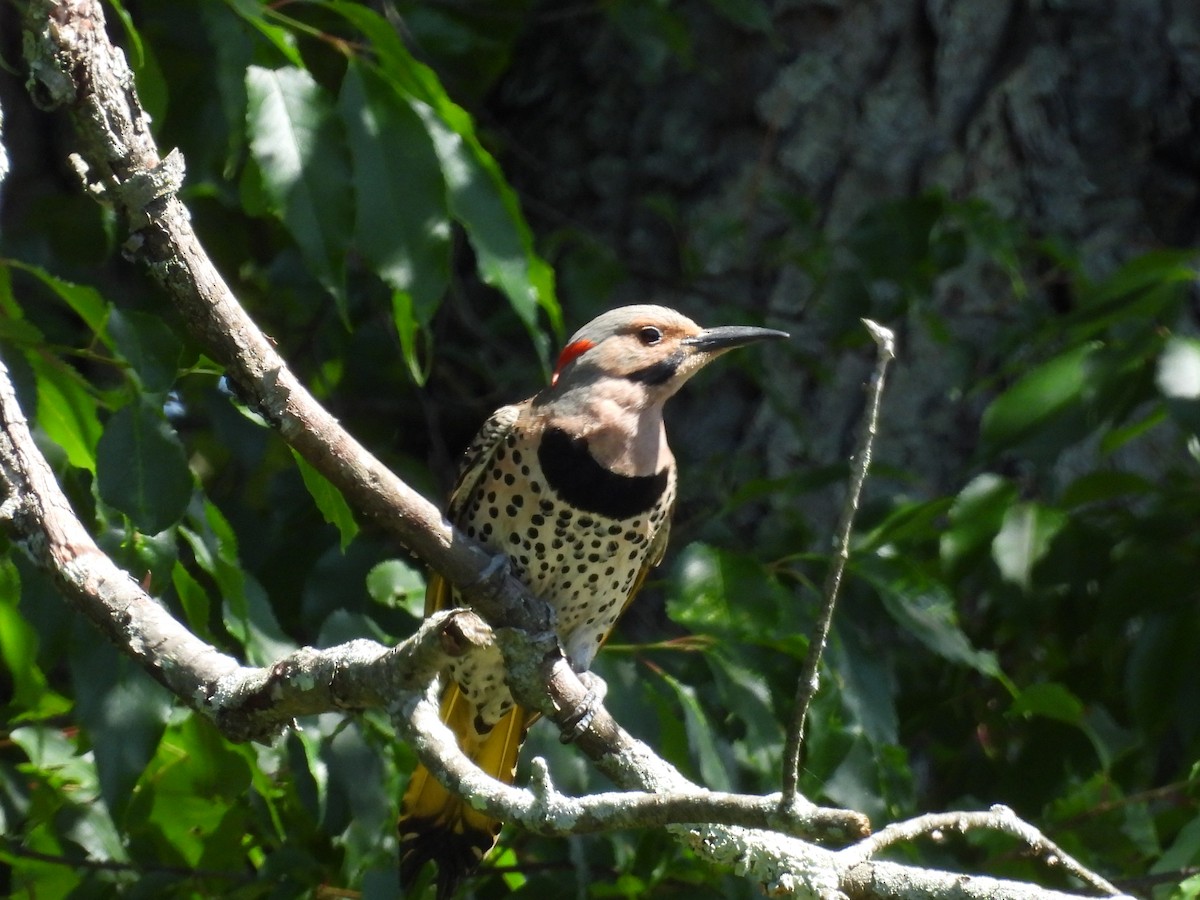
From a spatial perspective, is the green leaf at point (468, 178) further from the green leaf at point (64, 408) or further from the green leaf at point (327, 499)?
the green leaf at point (64, 408)

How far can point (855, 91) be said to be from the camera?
16.3 ft

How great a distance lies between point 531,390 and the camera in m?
4.91

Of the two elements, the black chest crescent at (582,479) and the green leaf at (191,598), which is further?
the black chest crescent at (582,479)

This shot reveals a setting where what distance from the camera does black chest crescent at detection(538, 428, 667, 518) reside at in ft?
12.1

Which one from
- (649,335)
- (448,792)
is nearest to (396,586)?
(448,792)

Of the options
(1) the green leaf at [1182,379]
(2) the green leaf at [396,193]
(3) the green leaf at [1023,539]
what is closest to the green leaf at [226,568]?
(2) the green leaf at [396,193]

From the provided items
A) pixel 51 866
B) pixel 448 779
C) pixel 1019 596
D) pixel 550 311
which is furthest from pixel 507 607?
pixel 1019 596

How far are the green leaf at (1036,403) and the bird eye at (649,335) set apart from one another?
0.87m

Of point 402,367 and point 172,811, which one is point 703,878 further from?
point 402,367

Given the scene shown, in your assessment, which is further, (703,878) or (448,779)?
(703,878)

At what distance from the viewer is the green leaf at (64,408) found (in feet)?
9.05

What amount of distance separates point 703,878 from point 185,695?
1450 millimetres

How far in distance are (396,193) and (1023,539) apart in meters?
1.83

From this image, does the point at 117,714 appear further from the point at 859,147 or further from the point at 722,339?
the point at 859,147
